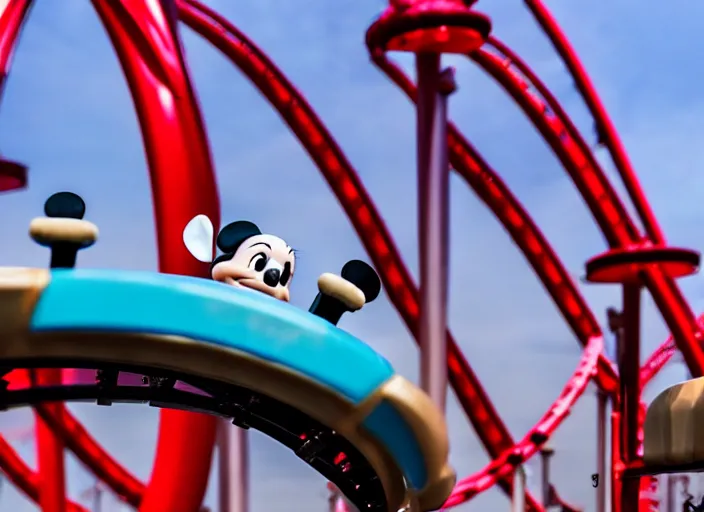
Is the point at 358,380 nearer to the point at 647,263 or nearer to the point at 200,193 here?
the point at 200,193

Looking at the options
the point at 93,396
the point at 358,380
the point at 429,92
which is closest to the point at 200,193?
the point at 429,92

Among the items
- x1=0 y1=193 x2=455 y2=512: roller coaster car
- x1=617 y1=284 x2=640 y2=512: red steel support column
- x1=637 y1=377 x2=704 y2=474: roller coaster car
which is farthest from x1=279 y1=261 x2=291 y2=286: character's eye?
x1=617 y1=284 x2=640 y2=512: red steel support column

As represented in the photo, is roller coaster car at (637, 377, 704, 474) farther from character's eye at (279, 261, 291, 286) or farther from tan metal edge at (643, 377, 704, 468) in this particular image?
character's eye at (279, 261, 291, 286)

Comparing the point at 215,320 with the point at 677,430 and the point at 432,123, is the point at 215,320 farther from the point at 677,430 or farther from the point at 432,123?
the point at 432,123

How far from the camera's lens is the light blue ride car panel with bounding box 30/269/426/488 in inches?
92.9

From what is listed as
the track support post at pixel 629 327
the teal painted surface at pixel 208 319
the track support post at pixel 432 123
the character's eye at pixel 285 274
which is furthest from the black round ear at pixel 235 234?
the track support post at pixel 629 327

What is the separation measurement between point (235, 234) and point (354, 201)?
5.95 m

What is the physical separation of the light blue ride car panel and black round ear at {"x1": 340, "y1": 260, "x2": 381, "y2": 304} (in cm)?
38

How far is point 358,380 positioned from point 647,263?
4.95 m

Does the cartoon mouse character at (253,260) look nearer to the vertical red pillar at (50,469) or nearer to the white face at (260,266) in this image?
the white face at (260,266)

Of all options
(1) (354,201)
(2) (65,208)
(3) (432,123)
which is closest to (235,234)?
(2) (65,208)

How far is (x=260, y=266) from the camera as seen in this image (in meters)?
3.04

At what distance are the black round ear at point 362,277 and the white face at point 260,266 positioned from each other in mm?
201

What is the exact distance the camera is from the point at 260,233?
3.13 metres
